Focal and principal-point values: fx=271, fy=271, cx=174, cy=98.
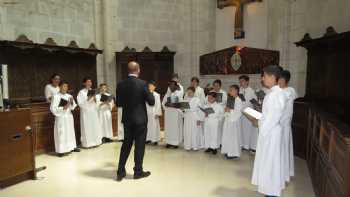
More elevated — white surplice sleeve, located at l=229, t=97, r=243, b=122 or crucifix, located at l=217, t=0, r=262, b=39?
crucifix, located at l=217, t=0, r=262, b=39

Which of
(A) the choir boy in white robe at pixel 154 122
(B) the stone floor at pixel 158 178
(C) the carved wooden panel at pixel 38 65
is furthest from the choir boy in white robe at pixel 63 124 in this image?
(A) the choir boy in white robe at pixel 154 122

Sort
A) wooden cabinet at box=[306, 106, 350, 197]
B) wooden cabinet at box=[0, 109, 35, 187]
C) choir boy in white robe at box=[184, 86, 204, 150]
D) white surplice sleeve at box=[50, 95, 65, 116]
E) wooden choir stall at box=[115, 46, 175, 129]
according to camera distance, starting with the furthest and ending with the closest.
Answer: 1. wooden choir stall at box=[115, 46, 175, 129]
2. choir boy in white robe at box=[184, 86, 204, 150]
3. white surplice sleeve at box=[50, 95, 65, 116]
4. wooden cabinet at box=[0, 109, 35, 187]
5. wooden cabinet at box=[306, 106, 350, 197]

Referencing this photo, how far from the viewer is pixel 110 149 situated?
6523 millimetres

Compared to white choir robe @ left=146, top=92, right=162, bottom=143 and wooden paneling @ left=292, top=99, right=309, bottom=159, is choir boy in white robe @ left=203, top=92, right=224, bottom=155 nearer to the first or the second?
white choir robe @ left=146, top=92, right=162, bottom=143

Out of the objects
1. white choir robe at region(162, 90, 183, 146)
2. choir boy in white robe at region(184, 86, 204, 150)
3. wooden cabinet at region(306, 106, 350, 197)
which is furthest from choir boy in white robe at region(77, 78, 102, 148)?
wooden cabinet at region(306, 106, 350, 197)

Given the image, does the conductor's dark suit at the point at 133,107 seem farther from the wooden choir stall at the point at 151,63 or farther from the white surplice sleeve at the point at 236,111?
the wooden choir stall at the point at 151,63

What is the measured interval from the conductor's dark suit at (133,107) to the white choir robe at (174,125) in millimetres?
2155

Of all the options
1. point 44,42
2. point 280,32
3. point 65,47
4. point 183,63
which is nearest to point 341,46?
point 280,32

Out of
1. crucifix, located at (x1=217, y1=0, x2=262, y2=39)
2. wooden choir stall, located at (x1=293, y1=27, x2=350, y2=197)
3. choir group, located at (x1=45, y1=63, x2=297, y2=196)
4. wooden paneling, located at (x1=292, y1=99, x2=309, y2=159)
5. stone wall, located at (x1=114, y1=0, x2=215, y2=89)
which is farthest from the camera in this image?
stone wall, located at (x1=114, y1=0, x2=215, y2=89)

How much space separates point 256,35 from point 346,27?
292cm

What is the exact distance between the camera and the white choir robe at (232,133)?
5.60 m

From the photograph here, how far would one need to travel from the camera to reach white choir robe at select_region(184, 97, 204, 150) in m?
6.28

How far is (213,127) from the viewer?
237 inches

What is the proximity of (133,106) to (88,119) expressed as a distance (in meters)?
2.82
